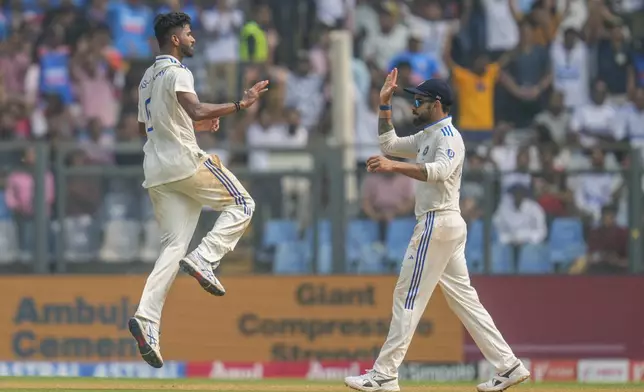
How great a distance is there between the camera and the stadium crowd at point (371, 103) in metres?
16.9

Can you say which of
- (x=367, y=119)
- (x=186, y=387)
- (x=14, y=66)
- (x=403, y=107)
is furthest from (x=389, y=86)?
(x=14, y=66)

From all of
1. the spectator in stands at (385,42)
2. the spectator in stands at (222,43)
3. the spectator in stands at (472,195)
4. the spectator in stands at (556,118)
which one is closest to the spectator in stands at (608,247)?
the spectator in stands at (472,195)

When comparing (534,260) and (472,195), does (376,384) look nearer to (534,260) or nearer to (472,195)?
(472,195)

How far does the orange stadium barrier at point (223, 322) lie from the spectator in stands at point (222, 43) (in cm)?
368

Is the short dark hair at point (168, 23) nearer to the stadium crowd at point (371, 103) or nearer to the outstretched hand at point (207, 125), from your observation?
the outstretched hand at point (207, 125)

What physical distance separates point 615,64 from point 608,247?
4.25 meters

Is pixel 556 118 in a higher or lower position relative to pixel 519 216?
higher

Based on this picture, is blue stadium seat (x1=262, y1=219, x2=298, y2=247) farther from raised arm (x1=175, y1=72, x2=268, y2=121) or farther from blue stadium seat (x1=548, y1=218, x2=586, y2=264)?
raised arm (x1=175, y1=72, x2=268, y2=121)

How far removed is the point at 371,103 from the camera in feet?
64.4

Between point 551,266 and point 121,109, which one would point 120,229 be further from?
point 551,266

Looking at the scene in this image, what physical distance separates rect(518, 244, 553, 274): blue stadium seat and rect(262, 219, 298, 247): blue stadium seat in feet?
8.72

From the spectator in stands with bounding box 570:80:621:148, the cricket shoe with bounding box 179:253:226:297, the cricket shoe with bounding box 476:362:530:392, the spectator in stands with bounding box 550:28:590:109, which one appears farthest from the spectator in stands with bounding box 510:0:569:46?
the cricket shoe with bounding box 179:253:226:297

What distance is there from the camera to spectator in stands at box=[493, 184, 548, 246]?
1688 cm

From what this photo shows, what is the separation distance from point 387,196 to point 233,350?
8.59 feet
